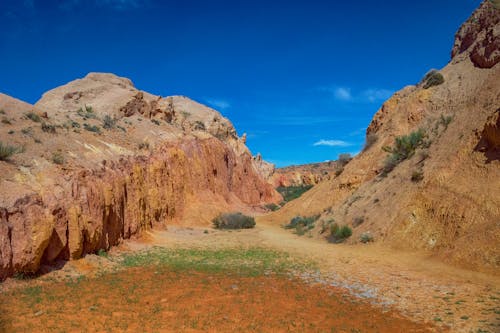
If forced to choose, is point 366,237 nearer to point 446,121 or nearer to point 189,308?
point 446,121

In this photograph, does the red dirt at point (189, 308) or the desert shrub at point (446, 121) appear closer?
the red dirt at point (189, 308)

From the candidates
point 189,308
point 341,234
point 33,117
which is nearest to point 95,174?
point 33,117

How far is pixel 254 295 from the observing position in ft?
29.1

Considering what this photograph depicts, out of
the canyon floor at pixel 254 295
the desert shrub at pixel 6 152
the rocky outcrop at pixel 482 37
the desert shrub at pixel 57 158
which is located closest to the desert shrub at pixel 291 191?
the rocky outcrop at pixel 482 37

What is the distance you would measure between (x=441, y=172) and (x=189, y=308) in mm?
13221

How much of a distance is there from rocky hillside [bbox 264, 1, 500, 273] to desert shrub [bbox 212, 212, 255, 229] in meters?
4.14

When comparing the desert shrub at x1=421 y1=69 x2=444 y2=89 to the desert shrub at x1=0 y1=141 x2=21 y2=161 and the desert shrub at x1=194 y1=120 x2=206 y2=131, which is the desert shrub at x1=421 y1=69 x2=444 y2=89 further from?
the desert shrub at x1=0 y1=141 x2=21 y2=161

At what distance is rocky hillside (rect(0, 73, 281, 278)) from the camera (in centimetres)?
1008

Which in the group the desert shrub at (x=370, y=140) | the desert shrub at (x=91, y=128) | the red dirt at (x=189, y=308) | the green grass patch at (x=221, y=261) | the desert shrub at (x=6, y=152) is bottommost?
the red dirt at (x=189, y=308)

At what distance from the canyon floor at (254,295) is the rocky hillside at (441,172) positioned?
5.08 feet

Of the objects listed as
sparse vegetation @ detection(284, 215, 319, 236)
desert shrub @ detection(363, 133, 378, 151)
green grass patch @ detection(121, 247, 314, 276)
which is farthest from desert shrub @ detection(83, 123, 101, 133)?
desert shrub @ detection(363, 133, 378, 151)

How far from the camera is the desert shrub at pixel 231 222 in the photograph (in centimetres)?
2592

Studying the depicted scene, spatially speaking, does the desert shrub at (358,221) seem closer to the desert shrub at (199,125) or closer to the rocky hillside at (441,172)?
the rocky hillside at (441,172)

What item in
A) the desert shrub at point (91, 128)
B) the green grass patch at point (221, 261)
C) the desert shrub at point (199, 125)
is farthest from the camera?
the desert shrub at point (199, 125)
